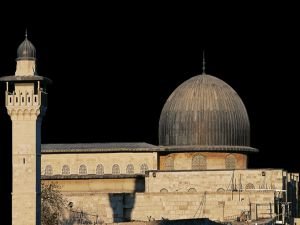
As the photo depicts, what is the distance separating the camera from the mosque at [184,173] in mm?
81375

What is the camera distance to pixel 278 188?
82.6 m

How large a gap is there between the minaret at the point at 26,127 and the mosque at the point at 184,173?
9408mm

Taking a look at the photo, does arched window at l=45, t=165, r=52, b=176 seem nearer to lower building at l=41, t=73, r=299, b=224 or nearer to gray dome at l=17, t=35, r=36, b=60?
lower building at l=41, t=73, r=299, b=224

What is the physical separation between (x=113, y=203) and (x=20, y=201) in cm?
1084

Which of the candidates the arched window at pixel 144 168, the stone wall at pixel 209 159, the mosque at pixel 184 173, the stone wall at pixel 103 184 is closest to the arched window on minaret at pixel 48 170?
the mosque at pixel 184 173

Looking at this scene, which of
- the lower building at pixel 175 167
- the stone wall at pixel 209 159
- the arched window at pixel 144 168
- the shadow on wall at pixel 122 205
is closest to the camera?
the shadow on wall at pixel 122 205

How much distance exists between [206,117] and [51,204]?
351 inches

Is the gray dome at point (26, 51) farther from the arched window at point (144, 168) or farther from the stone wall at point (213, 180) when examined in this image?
the arched window at point (144, 168)

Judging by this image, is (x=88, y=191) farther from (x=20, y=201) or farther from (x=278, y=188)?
(x=20, y=201)

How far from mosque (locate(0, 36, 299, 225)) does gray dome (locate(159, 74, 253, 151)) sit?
42mm

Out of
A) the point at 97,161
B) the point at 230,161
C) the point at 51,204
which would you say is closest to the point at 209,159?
the point at 230,161

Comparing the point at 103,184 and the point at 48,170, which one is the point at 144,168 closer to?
the point at 103,184

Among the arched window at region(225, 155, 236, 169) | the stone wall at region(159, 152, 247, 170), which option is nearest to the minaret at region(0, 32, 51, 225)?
the stone wall at region(159, 152, 247, 170)

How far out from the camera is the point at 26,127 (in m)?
72.1
